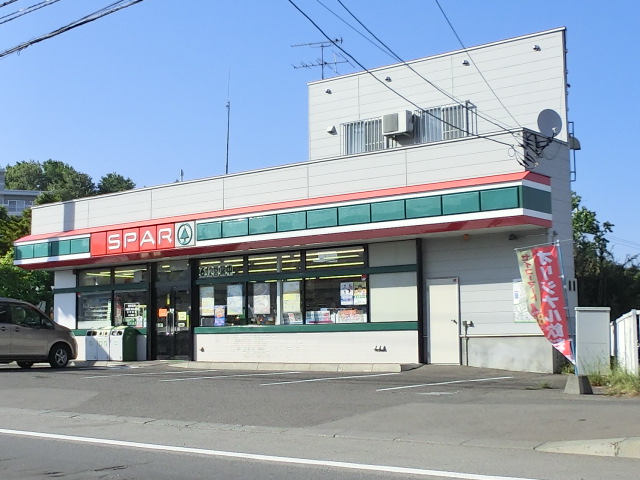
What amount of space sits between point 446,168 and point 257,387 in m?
7.25

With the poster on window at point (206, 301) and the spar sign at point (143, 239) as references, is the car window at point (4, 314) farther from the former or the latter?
the poster on window at point (206, 301)

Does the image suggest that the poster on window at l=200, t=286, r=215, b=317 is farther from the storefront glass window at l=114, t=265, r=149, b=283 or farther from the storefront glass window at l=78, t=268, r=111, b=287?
the storefront glass window at l=78, t=268, r=111, b=287

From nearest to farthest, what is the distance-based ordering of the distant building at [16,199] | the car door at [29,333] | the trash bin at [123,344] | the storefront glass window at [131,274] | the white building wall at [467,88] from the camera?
1. the car door at [29,333]
2. the white building wall at [467,88]
3. the trash bin at [123,344]
4. the storefront glass window at [131,274]
5. the distant building at [16,199]

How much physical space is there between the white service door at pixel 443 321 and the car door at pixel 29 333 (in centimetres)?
1064

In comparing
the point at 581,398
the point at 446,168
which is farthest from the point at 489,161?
the point at 581,398

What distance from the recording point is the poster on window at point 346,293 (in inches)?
844

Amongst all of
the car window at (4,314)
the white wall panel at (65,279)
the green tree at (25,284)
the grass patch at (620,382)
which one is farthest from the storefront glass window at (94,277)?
the grass patch at (620,382)

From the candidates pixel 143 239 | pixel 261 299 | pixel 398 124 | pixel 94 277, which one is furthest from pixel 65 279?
pixel 398 124

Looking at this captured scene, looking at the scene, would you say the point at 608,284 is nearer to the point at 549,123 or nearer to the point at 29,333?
the point at 549,123

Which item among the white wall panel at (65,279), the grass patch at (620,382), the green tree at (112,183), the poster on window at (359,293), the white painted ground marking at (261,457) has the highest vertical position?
the green tree at (112,183)

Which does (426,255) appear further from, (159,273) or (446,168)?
(159,273)

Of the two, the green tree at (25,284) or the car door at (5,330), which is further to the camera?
the green tree at (25,284)

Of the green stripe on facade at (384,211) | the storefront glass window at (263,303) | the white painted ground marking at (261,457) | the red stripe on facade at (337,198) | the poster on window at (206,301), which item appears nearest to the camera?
the white painted ground marking at (261,457)

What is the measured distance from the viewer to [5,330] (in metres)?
21.4
